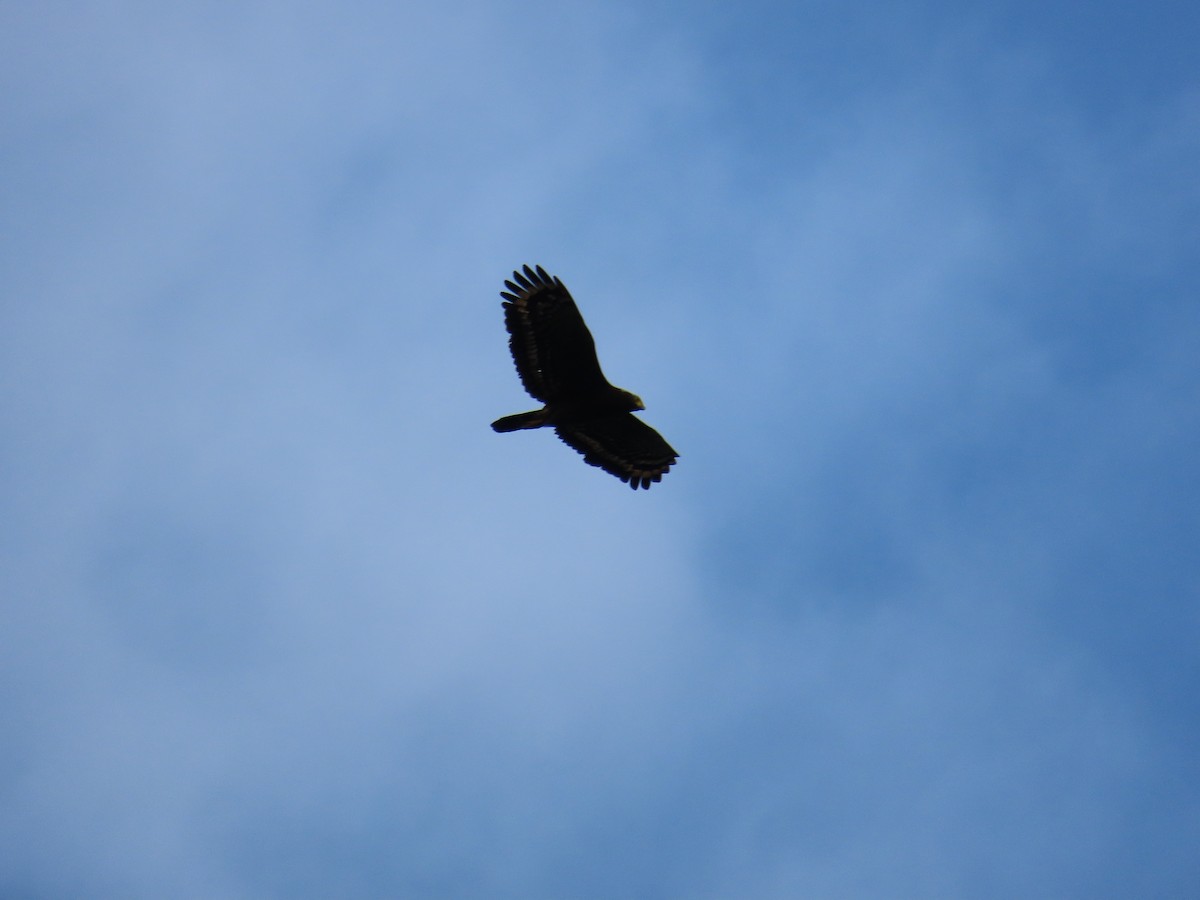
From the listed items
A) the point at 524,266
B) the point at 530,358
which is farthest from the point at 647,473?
the point at 524,266

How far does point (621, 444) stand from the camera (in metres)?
17.5

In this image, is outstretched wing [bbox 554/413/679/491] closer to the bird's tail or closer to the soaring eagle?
the soaring eagle

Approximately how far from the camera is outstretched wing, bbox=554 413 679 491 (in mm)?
17281

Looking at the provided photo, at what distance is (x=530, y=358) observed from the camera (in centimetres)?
1700

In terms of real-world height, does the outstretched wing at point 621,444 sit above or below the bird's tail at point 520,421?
above

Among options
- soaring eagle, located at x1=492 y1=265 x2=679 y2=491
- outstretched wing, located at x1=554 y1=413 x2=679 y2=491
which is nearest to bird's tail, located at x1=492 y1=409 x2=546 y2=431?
soaring eagle, located at x1=492 y1=265 x2=679 y2=491

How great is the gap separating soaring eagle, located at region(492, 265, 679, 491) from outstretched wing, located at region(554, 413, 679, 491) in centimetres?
2

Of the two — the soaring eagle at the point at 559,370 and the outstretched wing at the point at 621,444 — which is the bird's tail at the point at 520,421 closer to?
the soaring eagle at the point at 559,370

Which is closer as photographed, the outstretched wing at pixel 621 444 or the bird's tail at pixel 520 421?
the bird's tail at pixel 520 421

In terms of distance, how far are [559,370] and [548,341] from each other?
1.75 ft

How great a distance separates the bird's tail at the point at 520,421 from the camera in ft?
54.6

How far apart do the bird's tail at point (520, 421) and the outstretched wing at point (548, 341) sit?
334 millimetres

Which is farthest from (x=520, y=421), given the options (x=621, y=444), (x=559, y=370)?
(x=621, y=444)

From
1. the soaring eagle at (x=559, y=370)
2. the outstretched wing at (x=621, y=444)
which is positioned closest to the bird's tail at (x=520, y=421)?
the soaring eagle at (x=559, y=370)
